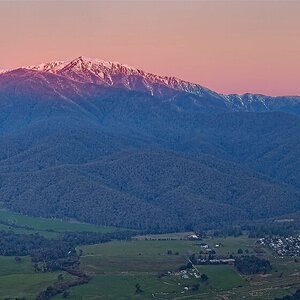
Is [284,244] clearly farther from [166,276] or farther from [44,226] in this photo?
[44,226]

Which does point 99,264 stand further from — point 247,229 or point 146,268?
point 247,229

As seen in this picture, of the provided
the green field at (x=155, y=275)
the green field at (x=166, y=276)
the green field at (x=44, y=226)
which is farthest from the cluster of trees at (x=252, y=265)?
the green field at (x=44, y=226)

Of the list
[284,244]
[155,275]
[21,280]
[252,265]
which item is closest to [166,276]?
[155,275]

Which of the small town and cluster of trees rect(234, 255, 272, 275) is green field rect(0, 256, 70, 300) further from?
the small town

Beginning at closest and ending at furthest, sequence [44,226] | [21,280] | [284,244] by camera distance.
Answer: [21,280]
[284,244]
[44,226]

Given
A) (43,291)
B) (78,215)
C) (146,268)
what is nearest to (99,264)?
(146,268)

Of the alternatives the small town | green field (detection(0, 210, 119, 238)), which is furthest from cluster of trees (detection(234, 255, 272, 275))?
green field (detection(0, 210, 119, 238))
